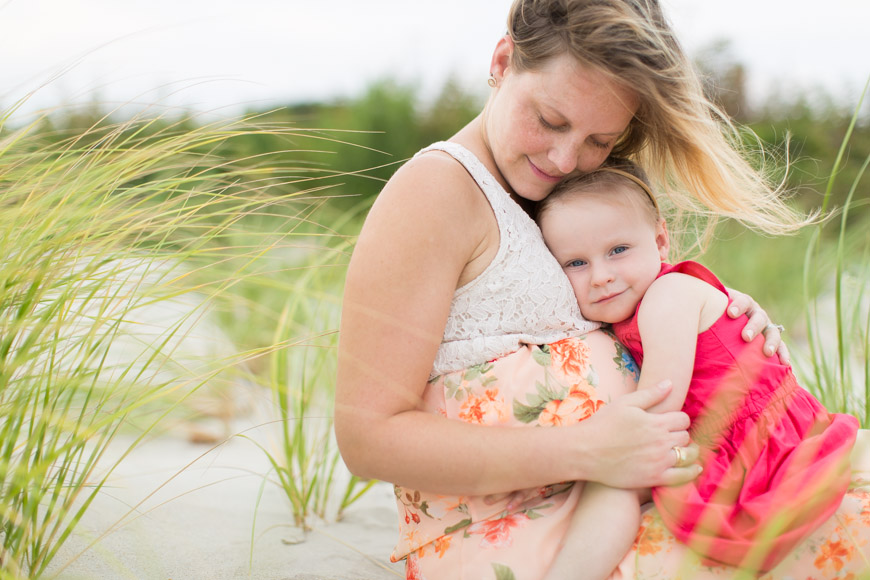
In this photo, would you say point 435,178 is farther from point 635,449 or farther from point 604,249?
point 635,449

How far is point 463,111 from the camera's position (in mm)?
10352

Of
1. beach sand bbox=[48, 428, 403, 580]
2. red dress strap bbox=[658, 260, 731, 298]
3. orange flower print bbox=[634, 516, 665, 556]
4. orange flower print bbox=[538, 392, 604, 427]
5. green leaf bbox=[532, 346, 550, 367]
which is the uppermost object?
red dress strap bbox=[658, 260, 731, 298]

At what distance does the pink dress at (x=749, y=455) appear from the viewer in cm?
152

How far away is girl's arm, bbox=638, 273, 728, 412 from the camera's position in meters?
1.71

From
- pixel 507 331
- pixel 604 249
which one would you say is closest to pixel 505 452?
pixel 507 331

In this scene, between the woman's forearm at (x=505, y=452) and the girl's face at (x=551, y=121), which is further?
the girl's face at (x=551, y=121)

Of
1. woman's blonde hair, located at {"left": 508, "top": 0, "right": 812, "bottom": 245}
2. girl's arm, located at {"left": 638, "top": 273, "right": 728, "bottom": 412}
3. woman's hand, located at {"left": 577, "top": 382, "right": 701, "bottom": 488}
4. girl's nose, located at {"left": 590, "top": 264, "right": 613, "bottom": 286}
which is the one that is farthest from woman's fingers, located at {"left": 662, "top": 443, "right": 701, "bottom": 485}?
woman's blonde hair, located at {"left": 508, "top": 0, "right": 812, "bottom": 245}

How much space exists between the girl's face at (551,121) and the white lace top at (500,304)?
0.44 feet

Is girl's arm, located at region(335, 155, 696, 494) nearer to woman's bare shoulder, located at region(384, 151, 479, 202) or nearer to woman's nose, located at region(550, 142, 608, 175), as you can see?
woman's bare shoulder, located at region(384, 151, 479, 202)

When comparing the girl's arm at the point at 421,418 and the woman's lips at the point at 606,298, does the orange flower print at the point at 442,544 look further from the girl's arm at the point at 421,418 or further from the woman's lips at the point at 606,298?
the woman's lips at the point at 606,298

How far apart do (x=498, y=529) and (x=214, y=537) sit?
99 cm

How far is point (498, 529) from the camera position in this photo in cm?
166

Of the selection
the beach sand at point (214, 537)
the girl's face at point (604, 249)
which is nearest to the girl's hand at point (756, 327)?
the girl's face at point (604, 249)

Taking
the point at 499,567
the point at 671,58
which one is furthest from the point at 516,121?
the point at 499,567
